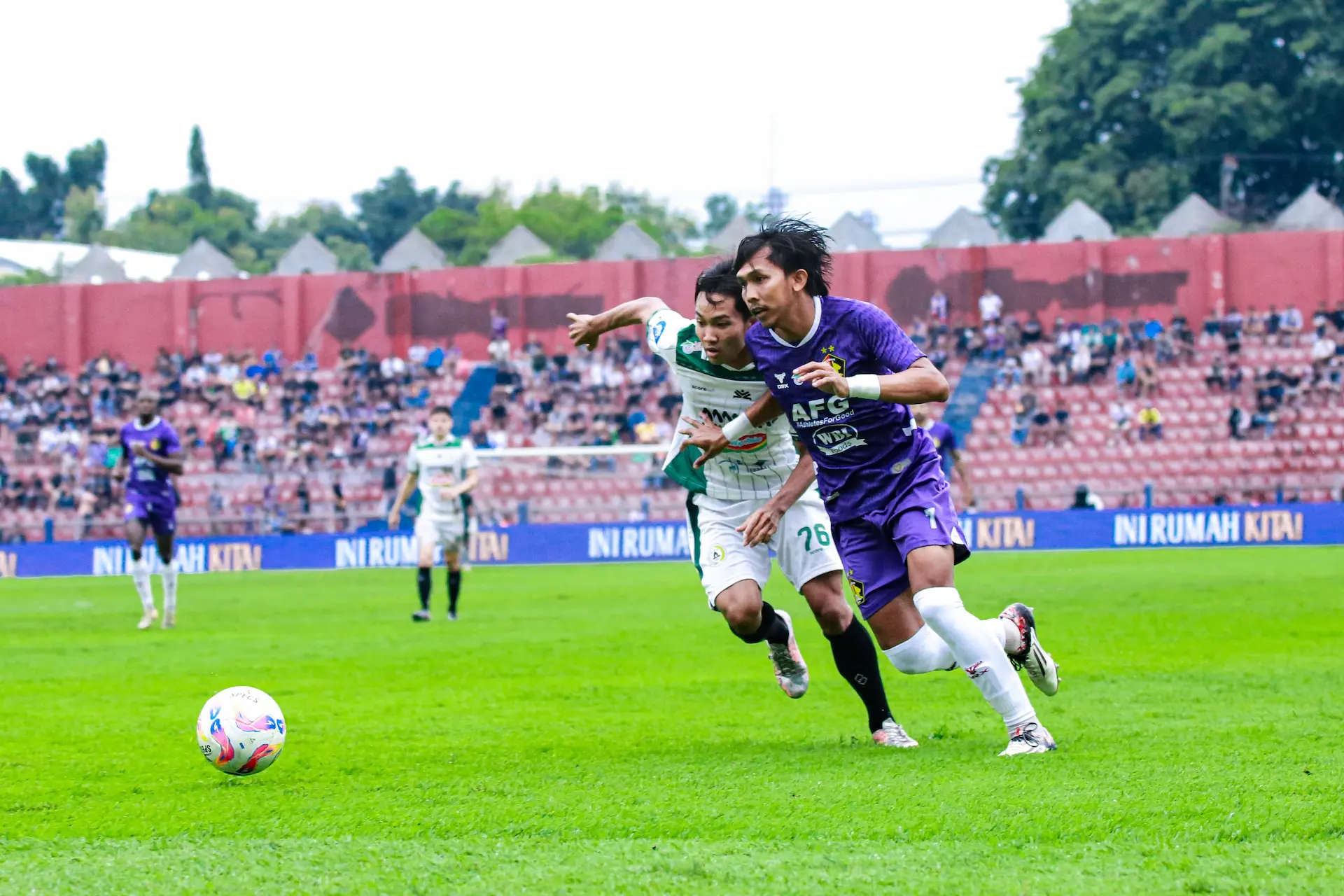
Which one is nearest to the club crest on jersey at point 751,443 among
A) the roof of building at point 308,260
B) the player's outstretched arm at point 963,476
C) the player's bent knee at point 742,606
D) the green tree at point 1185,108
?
the player's bent knee at point 742,606

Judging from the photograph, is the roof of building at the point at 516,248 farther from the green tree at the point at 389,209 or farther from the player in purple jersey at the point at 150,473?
the green tree at the point at 389,209

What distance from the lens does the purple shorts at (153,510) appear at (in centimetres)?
1592

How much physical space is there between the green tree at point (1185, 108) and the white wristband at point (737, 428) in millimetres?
52161

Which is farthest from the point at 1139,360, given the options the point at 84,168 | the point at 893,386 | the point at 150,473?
the point at 84,168

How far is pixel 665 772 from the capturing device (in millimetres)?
6352

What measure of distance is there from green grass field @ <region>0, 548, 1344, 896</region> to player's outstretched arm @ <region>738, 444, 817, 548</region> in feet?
3.25

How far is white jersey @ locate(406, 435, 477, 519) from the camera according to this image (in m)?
17.1

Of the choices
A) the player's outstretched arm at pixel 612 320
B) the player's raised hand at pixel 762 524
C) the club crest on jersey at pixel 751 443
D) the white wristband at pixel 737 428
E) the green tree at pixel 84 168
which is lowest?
the player's raised hand at pixel 762 524

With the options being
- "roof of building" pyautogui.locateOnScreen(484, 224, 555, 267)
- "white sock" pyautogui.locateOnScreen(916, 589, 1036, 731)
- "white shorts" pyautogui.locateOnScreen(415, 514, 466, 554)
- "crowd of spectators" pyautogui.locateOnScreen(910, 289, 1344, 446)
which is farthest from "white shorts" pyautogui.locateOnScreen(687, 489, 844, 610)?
"roof of building" pyautogui.locateOnScreen(484, 224, 555, 267)

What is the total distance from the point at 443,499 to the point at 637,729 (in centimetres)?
943

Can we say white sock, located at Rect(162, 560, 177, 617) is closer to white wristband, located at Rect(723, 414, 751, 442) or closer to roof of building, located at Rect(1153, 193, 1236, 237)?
white wristband, located at Rect(723, 414, 751, 442)

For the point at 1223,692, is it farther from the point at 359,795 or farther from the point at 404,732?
the point at 359,795

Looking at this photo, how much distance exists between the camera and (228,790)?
625 cm

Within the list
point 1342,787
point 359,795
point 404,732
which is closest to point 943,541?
point 1342,787
